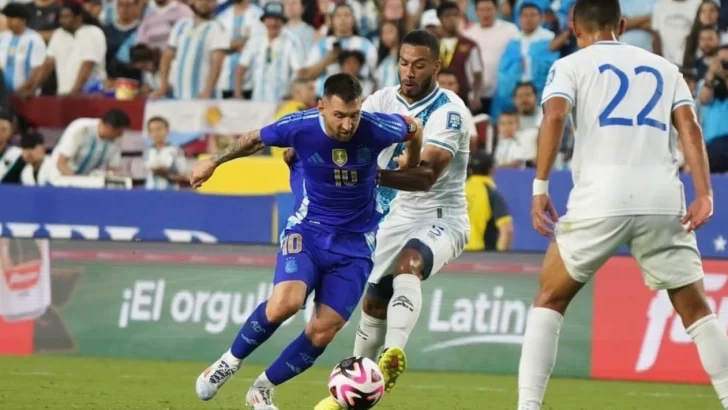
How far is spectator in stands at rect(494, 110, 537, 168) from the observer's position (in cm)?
1568

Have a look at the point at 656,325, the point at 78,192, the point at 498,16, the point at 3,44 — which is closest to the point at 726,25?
the point at 498,16

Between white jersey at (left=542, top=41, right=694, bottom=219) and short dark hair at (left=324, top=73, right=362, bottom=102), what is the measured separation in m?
1.50

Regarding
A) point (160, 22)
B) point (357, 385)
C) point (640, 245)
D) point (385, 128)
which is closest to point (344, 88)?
point (385, 128)

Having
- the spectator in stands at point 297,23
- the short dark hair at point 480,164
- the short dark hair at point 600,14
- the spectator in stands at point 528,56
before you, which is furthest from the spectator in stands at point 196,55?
the short dark hair at point 600,14

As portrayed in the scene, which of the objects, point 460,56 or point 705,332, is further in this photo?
point 460,56

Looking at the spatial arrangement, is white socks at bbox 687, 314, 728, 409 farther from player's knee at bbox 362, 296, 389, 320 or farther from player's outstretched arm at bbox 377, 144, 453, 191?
player's knee at bbox 362, 296, 389, 320

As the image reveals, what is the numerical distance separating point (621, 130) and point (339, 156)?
2060mm

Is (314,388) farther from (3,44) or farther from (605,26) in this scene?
(3,44)

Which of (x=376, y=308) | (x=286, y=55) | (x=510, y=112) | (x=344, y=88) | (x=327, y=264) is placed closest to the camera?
(x=344, y=88)

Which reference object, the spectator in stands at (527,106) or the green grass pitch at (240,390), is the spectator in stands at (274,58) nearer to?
the spectator in stands at (527,106)

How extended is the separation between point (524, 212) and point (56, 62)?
7.25 meters

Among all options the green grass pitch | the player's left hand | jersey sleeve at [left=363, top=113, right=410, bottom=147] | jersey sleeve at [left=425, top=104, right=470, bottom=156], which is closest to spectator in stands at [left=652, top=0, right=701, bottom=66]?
the green grass pitch

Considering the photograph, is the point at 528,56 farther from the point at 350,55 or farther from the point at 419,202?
the point at 419,202

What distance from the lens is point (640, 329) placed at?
12078mm
